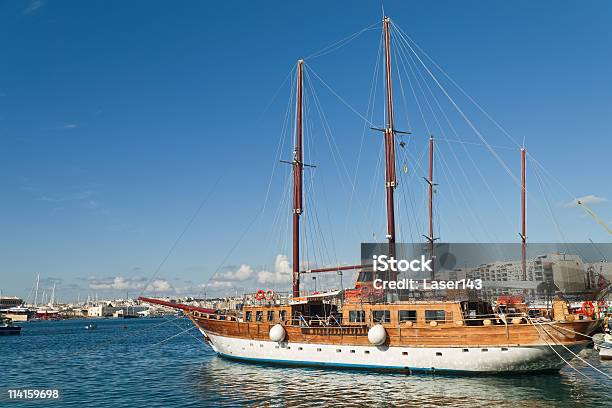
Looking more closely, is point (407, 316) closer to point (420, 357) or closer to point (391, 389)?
point (420, 357)

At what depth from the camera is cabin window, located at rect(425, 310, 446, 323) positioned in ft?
105

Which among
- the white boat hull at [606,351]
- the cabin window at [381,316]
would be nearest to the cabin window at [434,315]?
the cabin window at [381,316]

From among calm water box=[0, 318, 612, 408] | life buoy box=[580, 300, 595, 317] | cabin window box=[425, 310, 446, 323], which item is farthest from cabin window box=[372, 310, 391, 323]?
life buoy box=[580, 300, 595, 317]

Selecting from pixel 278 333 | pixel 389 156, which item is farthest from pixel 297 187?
pixel 278 333

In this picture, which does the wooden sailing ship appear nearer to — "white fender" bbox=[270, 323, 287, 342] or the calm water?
"white fender" bbox=[270, 323, 287, 342]

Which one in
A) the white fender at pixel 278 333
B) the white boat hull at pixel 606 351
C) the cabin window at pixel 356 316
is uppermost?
the cabin window at pixel 356 316

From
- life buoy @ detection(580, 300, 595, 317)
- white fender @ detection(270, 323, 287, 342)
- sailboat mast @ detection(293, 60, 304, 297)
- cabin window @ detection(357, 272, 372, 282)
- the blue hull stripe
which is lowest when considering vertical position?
the blue hull stripe

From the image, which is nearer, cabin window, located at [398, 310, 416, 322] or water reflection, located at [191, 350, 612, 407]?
water reflection, located at [191, 350, 612, 407]

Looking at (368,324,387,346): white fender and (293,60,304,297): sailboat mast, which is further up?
(293,60,304,297): sailboat mast

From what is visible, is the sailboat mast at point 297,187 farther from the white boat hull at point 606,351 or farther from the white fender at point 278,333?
the white boat hull at point 606,351

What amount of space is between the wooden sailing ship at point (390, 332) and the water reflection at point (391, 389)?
3.21 feet

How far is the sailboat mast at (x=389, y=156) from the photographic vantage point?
122ft

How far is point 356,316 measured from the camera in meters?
34.1

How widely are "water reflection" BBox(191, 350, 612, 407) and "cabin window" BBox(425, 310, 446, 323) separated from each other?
359 centimetres
